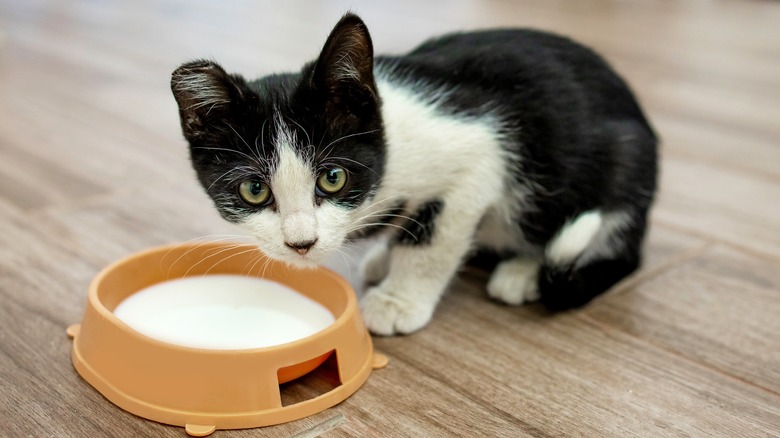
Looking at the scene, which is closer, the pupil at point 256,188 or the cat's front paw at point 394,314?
the pupil at point 256,188

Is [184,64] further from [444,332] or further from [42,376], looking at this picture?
[444,332]

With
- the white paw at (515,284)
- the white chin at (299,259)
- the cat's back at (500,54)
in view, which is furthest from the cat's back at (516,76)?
the white chin at (299,259)

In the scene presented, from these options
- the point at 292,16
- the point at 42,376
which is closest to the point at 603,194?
the point at 42,376

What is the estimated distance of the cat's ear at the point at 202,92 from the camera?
1046 mm

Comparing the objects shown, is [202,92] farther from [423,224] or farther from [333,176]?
[423,224]

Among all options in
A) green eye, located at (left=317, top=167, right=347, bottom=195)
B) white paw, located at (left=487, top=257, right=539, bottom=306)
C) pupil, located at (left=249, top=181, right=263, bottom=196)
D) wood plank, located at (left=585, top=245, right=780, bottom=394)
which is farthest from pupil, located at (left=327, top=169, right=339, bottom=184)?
wood plank, located at (left=585, top=245, right=780, bottom=394)

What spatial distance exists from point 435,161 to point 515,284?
29 cm

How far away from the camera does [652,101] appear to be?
105 inches

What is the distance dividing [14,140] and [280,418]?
1.45m

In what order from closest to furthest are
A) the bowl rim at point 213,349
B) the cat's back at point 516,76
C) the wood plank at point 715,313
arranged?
the bowl rim at point 213,349 → the wood plank at point 715,313 → the cat's back at point 516,76

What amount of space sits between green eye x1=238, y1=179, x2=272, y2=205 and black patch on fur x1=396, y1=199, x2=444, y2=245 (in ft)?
0.95

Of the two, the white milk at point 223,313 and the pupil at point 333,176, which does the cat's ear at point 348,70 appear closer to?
the pupil at point 333,176

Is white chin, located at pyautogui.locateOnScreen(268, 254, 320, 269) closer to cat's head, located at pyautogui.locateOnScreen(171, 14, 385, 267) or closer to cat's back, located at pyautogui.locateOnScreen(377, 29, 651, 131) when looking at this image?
cat's head, located at pyautogui.locateOnScreen(171, 14, 385, 267)

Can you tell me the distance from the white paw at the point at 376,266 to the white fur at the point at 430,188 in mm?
134
